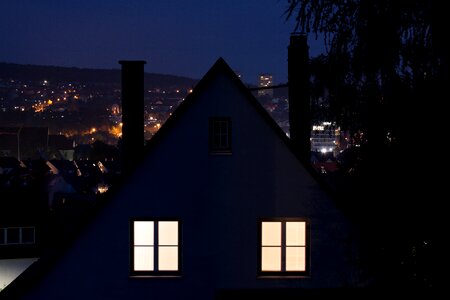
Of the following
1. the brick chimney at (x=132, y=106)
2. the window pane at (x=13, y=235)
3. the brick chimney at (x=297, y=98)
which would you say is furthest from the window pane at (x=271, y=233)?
the window pane at (x=13, y=235)

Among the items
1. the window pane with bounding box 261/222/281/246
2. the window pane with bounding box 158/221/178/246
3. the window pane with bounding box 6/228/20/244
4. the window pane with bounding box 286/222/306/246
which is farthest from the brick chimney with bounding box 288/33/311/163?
the window pane with bounding box 6/228/20/244

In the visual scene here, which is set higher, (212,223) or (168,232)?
(212,223)

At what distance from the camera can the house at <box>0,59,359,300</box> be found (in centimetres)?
1445

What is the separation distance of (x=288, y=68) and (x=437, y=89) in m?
6.89

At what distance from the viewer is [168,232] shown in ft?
48.0

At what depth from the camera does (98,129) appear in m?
193

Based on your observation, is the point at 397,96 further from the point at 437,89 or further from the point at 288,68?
the point at 288,68

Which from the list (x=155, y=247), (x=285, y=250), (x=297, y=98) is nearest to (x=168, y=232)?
(x=155, y=247)

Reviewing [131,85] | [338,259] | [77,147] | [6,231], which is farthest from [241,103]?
[77,147]

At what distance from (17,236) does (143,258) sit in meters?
23.1

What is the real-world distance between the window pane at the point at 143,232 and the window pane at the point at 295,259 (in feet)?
9.93

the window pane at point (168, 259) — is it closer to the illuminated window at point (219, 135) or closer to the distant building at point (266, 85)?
the illuminated window at point (219, 135)

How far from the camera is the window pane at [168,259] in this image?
1446 cm

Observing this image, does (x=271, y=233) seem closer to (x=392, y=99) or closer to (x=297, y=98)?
(x=297, y=98)
